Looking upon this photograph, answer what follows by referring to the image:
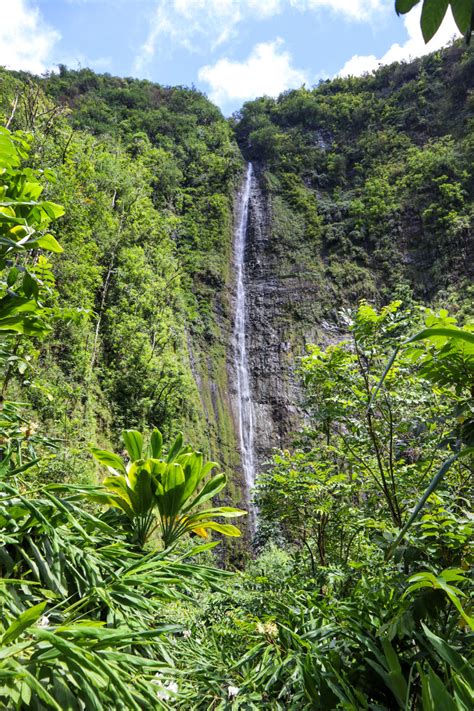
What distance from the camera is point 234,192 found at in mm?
19062

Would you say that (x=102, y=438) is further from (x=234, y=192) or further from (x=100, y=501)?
(x=234, y=192)

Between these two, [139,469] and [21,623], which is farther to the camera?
[139,469]

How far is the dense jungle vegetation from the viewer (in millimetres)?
866

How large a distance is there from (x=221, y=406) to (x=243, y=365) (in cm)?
203

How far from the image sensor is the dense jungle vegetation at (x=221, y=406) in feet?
2.84

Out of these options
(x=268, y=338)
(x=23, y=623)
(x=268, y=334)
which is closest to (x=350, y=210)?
(x=268, y=334)

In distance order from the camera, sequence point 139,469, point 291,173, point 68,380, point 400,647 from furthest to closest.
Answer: point 291,173, point 68,380, point 139,469, point 400,647

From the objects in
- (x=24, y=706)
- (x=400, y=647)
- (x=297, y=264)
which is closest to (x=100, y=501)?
(x=24, y=706)

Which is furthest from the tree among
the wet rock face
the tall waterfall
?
the wet rock face

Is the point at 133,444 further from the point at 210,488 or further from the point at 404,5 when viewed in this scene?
the point at 404,5

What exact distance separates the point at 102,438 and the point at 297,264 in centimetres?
1168

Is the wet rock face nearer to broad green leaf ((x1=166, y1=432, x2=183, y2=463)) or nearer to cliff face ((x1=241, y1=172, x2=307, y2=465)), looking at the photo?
cliff face ((x1=241, y1=172, x2=307, y2=465))

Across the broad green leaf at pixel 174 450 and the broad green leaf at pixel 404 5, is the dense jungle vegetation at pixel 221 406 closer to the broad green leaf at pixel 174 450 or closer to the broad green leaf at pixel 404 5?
the broad green leaf at pixel 174 450

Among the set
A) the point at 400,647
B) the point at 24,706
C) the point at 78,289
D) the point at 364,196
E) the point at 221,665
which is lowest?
the point at 221,665
